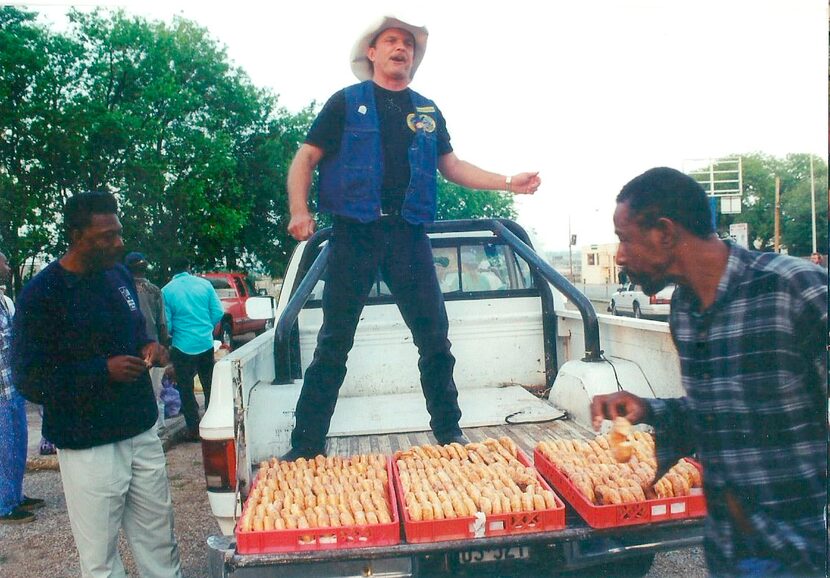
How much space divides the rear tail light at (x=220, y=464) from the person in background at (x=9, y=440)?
211 cm

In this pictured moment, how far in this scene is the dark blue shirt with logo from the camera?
2.22 metres

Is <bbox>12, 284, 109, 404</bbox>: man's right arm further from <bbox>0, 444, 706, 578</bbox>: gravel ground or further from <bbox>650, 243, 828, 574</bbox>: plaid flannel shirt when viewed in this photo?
<bbox>650, 243, 828, 574</bbox>: plaid flannel shirt

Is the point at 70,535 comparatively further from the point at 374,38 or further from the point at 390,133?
the point at 374,38

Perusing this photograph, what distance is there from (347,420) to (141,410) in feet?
3.02

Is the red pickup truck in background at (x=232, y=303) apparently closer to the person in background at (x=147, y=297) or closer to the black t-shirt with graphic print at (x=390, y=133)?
the person in background at (x=147, y=297)

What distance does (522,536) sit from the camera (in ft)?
6.79

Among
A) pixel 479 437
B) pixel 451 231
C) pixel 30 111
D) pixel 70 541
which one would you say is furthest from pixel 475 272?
pixel 70 541

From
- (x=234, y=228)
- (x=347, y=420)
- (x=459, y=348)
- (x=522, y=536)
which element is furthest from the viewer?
(x=459, y=348)

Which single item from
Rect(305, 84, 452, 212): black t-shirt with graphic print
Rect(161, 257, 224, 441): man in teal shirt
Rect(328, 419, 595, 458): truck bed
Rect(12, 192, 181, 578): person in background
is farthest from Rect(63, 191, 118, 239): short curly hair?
Rect(328, 419, 595, 458): truck bed

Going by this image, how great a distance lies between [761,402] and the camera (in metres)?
1.51

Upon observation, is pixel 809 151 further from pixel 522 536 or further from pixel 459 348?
pixel 459 348

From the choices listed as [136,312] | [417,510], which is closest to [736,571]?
[417,510]

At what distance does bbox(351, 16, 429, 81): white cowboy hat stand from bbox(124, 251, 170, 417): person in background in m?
0.95

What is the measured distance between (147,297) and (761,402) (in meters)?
1.98
